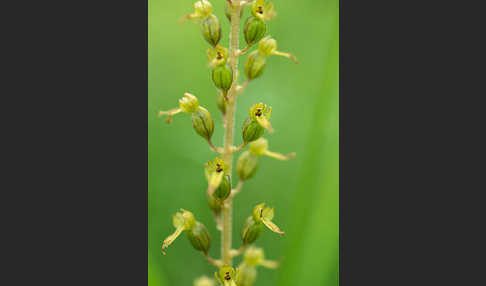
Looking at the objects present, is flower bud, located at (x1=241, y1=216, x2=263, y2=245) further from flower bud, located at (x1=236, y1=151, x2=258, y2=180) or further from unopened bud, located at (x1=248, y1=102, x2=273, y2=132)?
unopened bud, located at (x1=248, y1=102, x2=273, y2=132)

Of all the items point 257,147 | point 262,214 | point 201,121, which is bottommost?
point 262,214

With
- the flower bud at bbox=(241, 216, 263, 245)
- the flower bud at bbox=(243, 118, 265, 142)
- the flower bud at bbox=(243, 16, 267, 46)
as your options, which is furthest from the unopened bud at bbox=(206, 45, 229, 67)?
the flower bud at bbox=(241, 216, 263, 245)

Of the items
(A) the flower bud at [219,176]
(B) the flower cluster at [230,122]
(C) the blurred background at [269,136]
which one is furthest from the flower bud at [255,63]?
(C) the blurred background at [269,136]

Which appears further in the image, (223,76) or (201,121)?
(201,121)

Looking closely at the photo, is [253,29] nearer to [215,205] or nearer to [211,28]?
[211,28]

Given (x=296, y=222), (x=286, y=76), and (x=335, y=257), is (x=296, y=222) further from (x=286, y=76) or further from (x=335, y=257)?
(x=286, y=76)

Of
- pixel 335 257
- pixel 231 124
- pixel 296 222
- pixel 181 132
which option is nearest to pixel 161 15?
pixel 181 132

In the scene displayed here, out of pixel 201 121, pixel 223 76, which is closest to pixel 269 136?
pixel 201 121

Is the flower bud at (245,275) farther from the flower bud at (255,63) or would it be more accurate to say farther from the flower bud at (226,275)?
the flower bud at (255,63)
